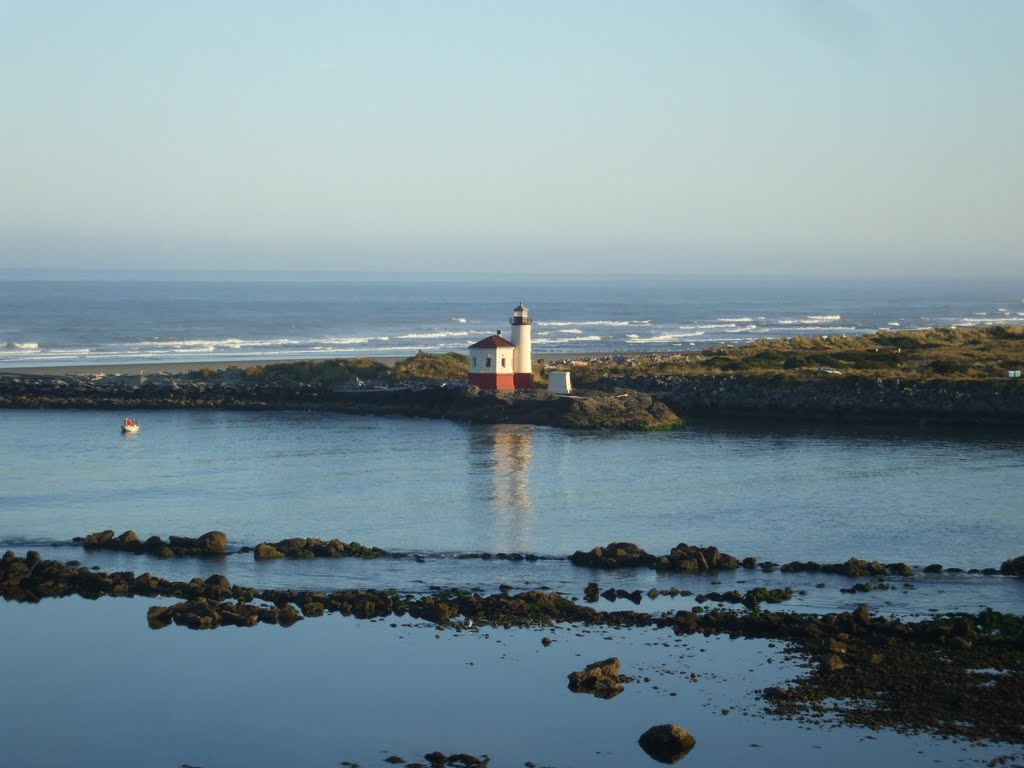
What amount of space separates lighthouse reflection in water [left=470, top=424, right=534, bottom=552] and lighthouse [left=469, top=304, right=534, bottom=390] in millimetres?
3380

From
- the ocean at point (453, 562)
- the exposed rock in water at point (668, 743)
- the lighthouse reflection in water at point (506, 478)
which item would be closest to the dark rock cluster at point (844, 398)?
the ocean at point (453, 562)

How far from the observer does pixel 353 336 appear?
281ft

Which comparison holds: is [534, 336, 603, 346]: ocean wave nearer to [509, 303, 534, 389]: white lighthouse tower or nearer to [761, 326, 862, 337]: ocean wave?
[761, 326, 862, 337]: ocean wave

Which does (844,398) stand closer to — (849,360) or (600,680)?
(849,360)

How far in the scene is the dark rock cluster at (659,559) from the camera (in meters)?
22.3

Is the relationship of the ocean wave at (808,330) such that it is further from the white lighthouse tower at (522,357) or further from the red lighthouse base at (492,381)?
the red lighthouse base at (492,381)

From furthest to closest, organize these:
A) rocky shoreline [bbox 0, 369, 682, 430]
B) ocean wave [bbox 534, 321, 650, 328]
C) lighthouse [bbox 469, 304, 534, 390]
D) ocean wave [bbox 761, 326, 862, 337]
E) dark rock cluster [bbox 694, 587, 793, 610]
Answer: ocean wave [bbox 534, 321, 650, 328] → ocean wave [bbox 761, 326, 862, 337] → lighthouse [bbox 469, 304, 534, 390] → rocky shoreline [bbox 0, 369, 682, 430] → dark rock cluster [bbox 694, 587, 793, 610]

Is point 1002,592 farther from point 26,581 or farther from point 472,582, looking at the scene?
point 26,581

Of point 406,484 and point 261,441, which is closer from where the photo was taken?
point 406,484

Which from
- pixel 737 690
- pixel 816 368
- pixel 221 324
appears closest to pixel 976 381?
pixel 816 368

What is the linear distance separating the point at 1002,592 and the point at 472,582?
8146 millimetres

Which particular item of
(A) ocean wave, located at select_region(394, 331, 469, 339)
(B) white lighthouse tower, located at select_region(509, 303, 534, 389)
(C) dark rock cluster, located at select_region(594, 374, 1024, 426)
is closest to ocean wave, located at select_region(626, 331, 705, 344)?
(A) ocean wave, located at select_region(394, 331, 469, 339)

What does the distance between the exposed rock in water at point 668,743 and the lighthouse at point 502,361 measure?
99.5 feet

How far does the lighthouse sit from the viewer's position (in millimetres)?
45188
